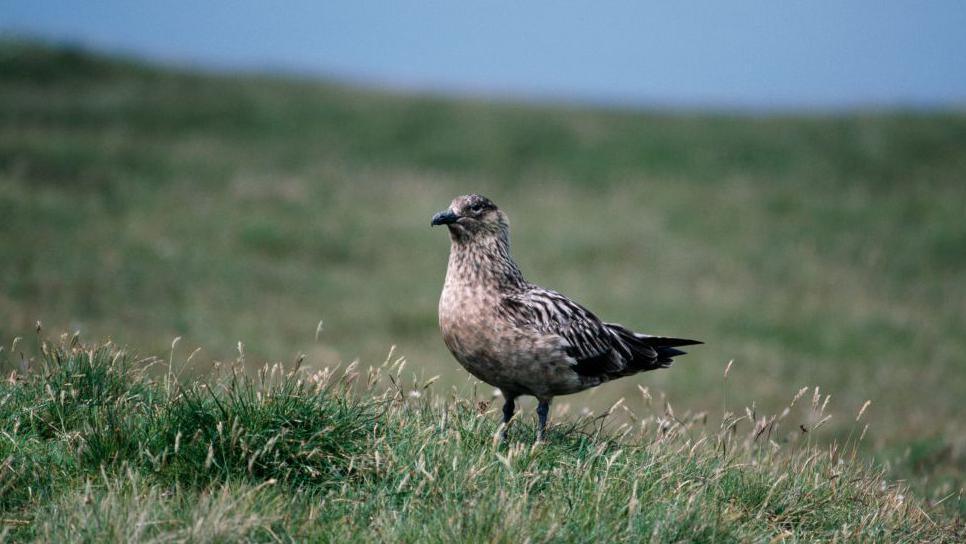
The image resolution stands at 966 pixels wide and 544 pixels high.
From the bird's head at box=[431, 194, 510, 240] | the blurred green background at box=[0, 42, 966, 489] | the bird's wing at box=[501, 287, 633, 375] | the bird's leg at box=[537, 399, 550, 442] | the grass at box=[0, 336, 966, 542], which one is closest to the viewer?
the grass at box=[0, 336, 966, 542]

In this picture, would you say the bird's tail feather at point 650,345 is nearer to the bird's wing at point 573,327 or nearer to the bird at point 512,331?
the bird at point 512,331

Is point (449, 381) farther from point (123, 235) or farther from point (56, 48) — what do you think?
point (56, 48)

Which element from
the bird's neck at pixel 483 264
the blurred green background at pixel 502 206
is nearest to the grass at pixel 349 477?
the bird's neck at pixel 483 264

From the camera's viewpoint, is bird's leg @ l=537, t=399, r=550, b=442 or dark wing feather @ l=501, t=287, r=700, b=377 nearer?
bird's leg @ l=537, t=399, r=550, b=442

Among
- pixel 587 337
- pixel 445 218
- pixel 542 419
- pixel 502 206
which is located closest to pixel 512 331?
pixel 542 419

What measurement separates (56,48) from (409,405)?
3038 centimetres

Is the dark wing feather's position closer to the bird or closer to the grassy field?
the bird

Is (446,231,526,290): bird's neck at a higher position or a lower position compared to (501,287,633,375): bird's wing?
higher

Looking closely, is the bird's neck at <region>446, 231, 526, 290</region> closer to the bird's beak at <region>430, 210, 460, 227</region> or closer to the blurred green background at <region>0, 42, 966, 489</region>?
the bird's beak at <region>430, 210, 460, 227</region>

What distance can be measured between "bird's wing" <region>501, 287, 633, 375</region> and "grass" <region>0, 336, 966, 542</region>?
0.73 metres

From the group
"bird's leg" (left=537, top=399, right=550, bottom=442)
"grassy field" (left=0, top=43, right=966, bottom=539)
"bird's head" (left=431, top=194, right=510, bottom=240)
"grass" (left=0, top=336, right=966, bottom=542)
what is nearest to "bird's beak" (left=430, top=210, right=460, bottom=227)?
"bird's head" (left=431, top=194, right=510, bottom=240)

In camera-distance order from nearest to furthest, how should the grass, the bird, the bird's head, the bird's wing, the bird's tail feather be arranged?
1. the grass
2. the bird
3. the bird's wing
4. the bird's head
5. the bird's tail feather

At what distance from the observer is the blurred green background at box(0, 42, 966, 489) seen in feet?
47.5

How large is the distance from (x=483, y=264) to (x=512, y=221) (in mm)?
17241
